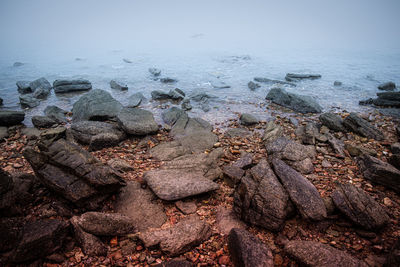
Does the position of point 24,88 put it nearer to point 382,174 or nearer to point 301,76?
point 382,174

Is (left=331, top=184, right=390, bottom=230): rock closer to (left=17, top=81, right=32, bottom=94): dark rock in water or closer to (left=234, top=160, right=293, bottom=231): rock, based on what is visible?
(left=234, top=160, right=293, bottom=231): rock

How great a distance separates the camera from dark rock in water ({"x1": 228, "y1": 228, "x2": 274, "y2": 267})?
2711 millimetres

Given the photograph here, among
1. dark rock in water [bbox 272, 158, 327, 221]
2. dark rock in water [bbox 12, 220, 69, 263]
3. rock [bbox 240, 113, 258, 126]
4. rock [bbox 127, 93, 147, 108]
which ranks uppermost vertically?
dark rock in water [bbox 272, 158, 327, 221]

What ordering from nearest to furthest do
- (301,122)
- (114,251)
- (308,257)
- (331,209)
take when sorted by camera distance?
(308,257) < (114,251) < (331,209) < (301,122)

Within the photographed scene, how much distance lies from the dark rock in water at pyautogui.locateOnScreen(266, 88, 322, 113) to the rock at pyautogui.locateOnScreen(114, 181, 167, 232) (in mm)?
9017

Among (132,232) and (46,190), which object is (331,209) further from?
(46,190)

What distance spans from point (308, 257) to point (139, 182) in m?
3.50

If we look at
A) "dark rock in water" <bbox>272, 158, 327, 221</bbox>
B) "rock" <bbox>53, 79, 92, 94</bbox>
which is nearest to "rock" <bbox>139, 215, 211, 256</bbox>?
"dark rock in water" <bbox>272, 158, 327, 221</bbox>

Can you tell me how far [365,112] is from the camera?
33.7ft

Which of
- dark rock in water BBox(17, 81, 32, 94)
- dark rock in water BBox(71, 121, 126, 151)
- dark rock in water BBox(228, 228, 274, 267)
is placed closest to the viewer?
dark rock in water BBox(228, 228, 274, 267)

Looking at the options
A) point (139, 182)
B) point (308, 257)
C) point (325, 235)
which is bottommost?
point (139, 182)

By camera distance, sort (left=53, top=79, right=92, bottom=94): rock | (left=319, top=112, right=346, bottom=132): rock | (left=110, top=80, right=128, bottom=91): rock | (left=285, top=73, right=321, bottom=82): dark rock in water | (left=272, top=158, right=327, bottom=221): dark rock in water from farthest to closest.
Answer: (left=285, top=73, right=321, bottom=82): dark rock in water → (left=110, top=80, right=128, bottom=91): rock → (left=53, top=79, right=92, bottom=94): rock → (left=319, top=112, right=346, bottom=132): rock → (left=272, top=158, right=327, bottom=221): dark rock in water

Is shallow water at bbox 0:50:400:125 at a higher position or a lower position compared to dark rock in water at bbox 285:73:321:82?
lower

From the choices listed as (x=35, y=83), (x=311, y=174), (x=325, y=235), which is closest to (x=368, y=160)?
Result: (x=311, y=174)
